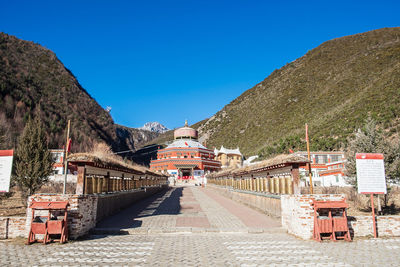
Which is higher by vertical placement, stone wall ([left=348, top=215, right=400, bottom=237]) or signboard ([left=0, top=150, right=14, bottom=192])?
signboard ([left=0, top=150, right=14, bottom=192])

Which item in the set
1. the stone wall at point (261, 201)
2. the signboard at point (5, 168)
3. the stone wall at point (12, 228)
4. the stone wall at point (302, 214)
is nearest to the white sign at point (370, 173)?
the stone wall at point (302, 214)

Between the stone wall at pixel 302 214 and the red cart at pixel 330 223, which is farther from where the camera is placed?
the stone wall at pixel 302 214

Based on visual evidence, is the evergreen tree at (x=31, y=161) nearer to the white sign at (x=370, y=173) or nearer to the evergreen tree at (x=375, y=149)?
the white sign at (x=370, y=173)

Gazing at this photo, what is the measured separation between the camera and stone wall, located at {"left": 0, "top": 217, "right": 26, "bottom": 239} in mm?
7418

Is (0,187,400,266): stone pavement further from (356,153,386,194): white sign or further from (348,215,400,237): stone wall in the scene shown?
(356,153,386,194): white sign

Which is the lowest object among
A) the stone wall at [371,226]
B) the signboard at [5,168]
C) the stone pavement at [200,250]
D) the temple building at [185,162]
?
the stone pavement at [200,250]

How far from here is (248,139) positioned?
3652 inches

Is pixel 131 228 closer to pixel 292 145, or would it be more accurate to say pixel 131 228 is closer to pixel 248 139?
pixel 292 145

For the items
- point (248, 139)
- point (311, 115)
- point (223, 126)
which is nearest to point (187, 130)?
point (248, 139)

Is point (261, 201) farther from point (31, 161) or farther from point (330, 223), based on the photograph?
point (31, 161)

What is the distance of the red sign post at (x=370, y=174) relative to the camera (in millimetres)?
7820

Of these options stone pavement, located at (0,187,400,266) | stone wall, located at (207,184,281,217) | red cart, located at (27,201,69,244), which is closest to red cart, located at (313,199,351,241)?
stone pavement, located at (0,187,400,266)

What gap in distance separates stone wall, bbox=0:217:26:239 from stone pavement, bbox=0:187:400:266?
1.52 ft

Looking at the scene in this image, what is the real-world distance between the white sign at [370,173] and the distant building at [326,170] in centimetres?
1780
